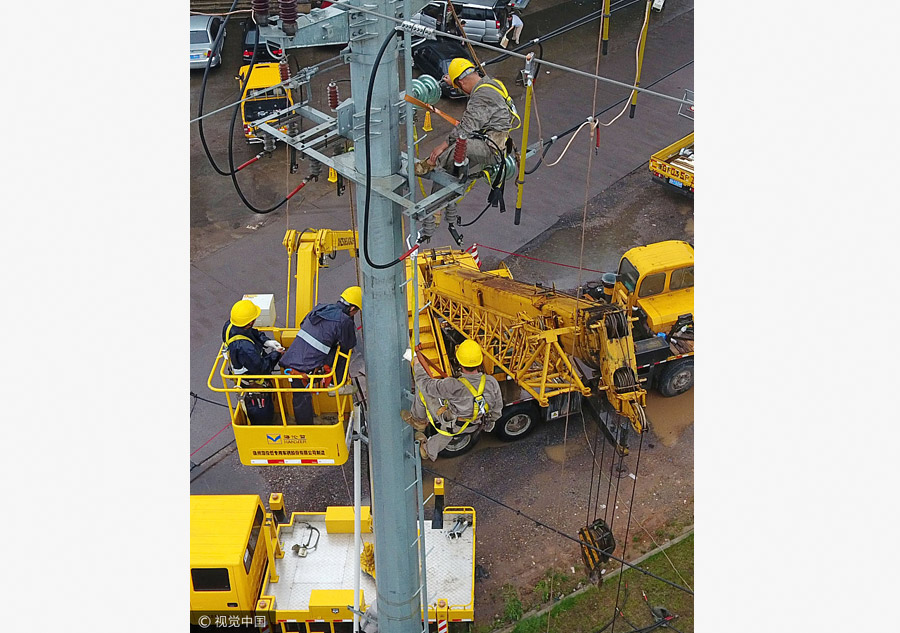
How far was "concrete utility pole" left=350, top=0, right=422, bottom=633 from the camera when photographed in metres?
6.09

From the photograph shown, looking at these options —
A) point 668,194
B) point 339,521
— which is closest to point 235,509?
point 339,521

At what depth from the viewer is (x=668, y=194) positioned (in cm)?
2039

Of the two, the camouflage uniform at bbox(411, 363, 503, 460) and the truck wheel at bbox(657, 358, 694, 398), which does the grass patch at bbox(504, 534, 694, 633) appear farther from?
the camouflage uniform at bbox(411, 363, 503, 460)

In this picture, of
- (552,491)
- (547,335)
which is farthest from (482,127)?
(552,491)

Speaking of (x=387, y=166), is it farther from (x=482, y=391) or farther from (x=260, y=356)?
(x=260, y=356)

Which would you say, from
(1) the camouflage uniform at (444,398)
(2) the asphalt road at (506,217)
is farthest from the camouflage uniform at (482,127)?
(2) the asphalt road at (506,217)

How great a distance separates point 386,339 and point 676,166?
1401 centimetres

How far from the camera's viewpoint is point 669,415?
576 inches

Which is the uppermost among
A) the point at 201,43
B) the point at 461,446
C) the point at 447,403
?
the point at 447,403

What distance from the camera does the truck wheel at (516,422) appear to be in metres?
13.6

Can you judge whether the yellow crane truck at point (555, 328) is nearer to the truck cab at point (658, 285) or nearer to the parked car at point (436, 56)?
the truck cab at point (658, 285)

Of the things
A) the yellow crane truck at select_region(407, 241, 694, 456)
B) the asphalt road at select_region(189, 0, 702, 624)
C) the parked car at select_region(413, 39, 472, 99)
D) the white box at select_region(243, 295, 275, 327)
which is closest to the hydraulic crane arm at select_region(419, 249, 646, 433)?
the yellow crane truck at select_region(407, 241, 694, 456)

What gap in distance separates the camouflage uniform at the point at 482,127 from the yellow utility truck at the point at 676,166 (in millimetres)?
13403

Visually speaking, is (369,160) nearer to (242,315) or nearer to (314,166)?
(314,166)
